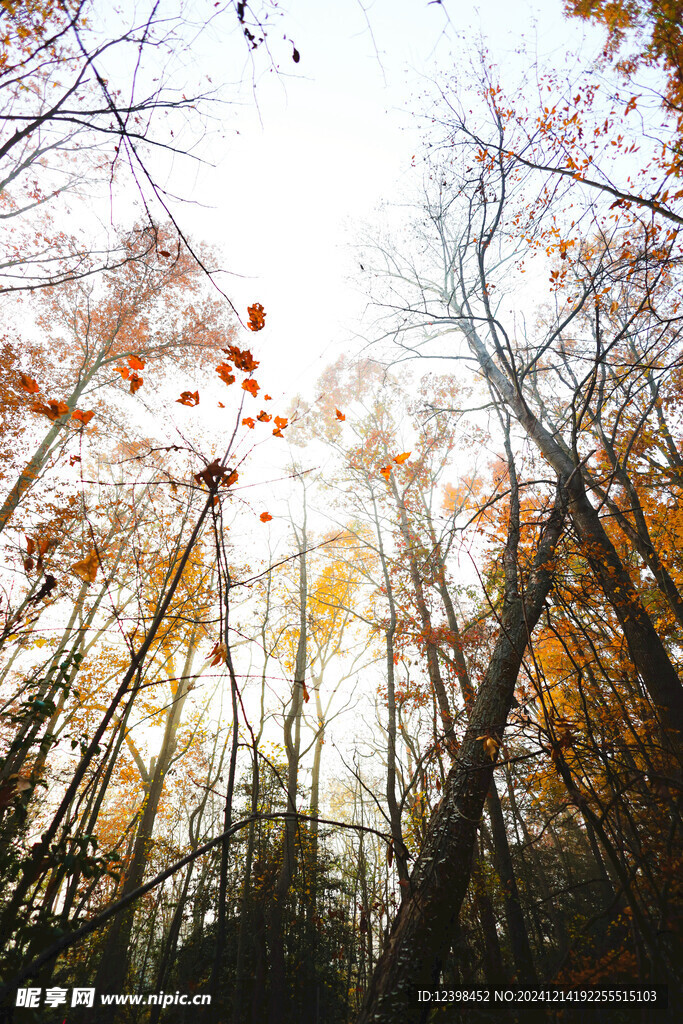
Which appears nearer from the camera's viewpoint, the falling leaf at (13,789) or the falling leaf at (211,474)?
the falling leaf at (211,474)

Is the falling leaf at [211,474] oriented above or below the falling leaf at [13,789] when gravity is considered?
above

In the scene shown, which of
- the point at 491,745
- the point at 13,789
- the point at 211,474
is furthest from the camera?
the point at 491,745

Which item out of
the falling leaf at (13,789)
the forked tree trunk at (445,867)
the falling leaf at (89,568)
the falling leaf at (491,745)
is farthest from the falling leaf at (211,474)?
the falling leaf at (491,745)

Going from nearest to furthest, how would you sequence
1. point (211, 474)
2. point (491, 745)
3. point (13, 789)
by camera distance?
point (211, 474) → point (13, 789) → point (491, 745)

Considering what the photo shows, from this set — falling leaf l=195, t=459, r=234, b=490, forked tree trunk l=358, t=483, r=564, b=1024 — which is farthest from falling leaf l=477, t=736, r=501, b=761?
falling leaf l=195, t=459, r=234, b=490

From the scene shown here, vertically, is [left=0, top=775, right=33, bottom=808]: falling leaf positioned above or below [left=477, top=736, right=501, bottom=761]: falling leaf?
below

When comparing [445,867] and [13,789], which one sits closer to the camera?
[13,789]

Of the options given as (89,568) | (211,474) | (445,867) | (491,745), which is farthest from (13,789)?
(445,867)

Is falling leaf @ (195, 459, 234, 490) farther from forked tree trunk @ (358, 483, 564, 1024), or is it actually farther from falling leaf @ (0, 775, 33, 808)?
forked tree trunk @ (358, 483, 564, 1024)

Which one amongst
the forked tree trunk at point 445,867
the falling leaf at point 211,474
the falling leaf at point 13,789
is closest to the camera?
the falling leaf at point 211,474

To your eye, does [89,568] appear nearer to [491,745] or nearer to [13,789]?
[13,789]

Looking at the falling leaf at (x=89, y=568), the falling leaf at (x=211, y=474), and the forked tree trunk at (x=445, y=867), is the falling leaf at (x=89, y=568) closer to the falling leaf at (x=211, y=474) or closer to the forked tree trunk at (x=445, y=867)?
the falling leaf at (x=211, y=474)

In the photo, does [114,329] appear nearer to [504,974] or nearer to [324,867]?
[324,867]

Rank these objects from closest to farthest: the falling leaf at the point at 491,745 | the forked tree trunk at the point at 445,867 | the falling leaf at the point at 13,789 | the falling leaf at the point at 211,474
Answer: the falling leaf at the point at 211,474 < the falling leaf at the point at 13,789 < the forked tree trunk at the point at 445,867 < the falling leaf at the point at 491,745
